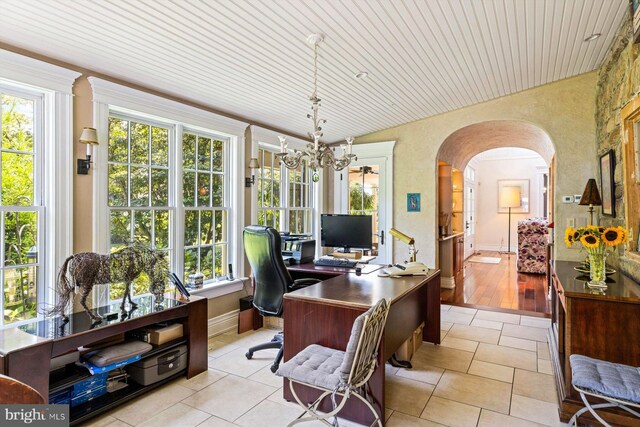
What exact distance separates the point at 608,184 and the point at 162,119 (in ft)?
13.7

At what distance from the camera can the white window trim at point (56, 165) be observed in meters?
2.59

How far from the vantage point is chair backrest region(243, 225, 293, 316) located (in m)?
3.04

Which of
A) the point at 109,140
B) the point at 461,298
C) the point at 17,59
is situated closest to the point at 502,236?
the point at 461,298

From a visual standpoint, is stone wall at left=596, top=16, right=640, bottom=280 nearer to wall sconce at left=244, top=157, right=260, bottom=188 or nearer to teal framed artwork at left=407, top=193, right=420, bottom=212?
teal framed artwork at left=407, top=193, right=420, bottom=212

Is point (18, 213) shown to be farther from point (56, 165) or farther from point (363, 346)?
point (363, 346)

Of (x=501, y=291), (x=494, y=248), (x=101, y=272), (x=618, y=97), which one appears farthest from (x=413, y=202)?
(x=494, y=248)

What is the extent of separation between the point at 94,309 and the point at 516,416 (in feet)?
10.0

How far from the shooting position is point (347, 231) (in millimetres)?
4109

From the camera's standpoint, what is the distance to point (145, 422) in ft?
7.68

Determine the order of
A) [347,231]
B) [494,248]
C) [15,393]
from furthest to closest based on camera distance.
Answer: [494,248] → [347,231] → [15,393]

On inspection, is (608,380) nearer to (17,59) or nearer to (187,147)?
(187,147)

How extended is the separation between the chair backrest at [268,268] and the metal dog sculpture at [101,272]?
751mm

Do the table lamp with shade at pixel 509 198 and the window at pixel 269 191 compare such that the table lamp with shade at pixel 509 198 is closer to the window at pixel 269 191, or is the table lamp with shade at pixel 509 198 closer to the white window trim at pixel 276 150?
the white window trim at pixel 276 150

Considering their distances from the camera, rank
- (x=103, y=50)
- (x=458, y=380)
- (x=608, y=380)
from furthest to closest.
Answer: (x=458, y=380)
(x=103, y=50)
(x=608, y=380)
